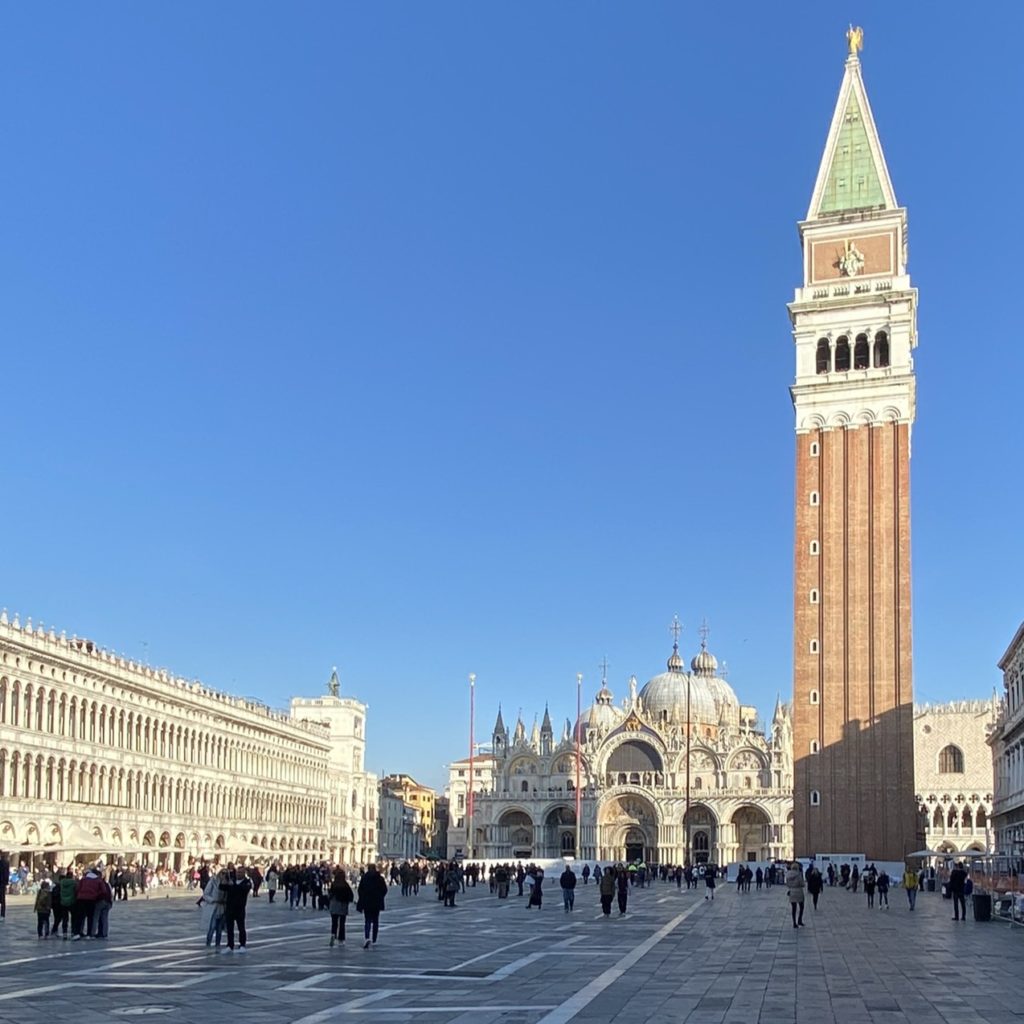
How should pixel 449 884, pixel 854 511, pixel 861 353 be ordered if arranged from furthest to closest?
1. pixel 861 353
2. pixel 854 511
3. pixel 449 884

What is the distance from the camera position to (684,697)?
115 m

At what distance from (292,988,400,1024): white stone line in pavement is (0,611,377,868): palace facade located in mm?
35868

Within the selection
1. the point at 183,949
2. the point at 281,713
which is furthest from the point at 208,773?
the point at 183,949

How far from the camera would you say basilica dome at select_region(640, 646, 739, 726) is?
114 metres

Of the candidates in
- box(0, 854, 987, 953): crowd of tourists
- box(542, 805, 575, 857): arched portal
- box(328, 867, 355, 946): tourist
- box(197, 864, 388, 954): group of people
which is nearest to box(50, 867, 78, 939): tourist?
box(0, 854, 987, 953): crowd of tourists

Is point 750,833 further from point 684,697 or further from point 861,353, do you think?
point 861,353

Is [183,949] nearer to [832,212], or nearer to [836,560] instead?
[836,560]

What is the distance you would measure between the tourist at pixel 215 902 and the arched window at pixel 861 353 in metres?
60.8

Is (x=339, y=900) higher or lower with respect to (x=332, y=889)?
lower

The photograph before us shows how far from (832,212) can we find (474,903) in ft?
166

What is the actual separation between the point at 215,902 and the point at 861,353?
62.0m

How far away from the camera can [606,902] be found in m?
33.1

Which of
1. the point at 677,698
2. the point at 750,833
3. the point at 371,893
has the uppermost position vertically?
the point at 677,698

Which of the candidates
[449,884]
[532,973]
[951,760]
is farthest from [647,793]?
[532,973]
